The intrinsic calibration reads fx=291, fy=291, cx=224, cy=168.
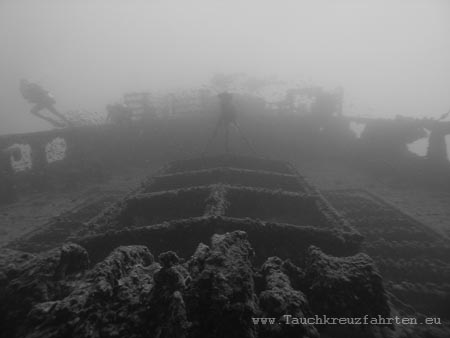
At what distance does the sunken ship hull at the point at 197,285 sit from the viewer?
1.63 meters

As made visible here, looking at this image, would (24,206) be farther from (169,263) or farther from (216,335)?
(216,335)

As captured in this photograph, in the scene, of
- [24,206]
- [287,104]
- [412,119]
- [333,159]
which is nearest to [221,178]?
[24,206]

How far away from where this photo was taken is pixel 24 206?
6.68m

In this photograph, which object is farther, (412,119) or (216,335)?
(412,119)

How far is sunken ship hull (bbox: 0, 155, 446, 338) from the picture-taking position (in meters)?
1.63

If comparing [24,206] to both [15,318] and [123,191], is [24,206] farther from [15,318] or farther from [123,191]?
[15,318]

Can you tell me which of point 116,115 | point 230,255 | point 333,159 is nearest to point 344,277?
point 230,255

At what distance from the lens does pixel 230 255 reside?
213 centimetres

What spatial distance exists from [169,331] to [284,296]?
0.76m

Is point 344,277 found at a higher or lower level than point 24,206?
higher

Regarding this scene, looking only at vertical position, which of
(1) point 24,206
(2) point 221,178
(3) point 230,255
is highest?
(3) point 230,255

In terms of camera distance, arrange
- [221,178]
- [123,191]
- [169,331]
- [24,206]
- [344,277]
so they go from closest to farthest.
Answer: [169,331], [344,277], [221,178], [24,206], [123,191]

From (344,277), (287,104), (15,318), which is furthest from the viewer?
(287,104)

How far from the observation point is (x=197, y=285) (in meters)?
1.85
